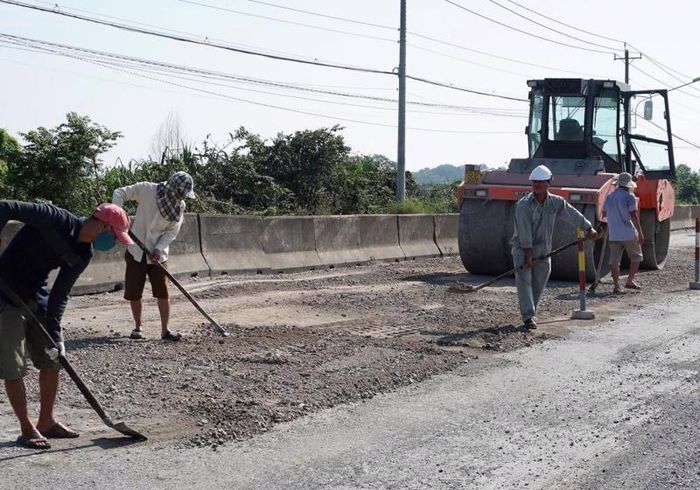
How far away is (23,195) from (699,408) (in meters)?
12.6

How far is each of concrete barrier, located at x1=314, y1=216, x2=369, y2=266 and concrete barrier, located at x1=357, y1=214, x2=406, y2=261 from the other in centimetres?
17

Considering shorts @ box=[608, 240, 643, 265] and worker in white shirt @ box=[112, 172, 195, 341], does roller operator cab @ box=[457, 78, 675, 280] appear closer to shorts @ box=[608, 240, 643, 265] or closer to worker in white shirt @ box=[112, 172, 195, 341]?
shorts @ box=[608, 240, 643, 265]

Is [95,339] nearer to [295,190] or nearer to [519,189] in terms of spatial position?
[519,189]

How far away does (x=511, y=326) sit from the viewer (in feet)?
35.5

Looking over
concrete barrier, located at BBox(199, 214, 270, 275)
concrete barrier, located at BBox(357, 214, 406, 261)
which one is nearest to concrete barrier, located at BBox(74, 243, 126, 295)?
concrete barrier, located at BBox(199, 214, 270, 275)

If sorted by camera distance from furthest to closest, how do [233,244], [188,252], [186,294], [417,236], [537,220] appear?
[417,236] → [233,244] → [188,252] → [537,220] → [186,294]

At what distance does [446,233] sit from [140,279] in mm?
12082

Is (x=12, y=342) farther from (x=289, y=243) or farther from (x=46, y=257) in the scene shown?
(x=289, y=243)

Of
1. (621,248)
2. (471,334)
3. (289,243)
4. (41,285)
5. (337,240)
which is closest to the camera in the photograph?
(41,285)

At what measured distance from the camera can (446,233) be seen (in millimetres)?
21062

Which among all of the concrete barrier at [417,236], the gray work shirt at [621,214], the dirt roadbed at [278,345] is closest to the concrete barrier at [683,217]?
the concrete barrier at [417,236]

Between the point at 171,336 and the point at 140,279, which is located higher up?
the point at 140,279

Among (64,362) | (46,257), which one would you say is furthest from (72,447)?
(46,257)

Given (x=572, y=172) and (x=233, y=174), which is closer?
(x=572, y=172)
